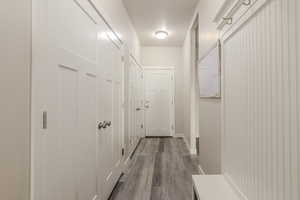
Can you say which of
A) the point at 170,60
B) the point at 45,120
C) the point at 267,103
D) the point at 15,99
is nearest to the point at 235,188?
the point at 267,103

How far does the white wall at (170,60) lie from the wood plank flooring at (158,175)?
157cm

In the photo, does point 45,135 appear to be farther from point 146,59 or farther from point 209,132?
point 146,59

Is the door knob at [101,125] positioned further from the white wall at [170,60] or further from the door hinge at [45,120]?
the white wall at [170,60]

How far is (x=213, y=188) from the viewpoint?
1.42 meters

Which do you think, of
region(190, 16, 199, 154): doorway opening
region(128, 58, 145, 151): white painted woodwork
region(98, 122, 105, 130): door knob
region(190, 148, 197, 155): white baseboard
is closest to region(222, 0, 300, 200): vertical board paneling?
region(98, 122, 105, 130): door knob

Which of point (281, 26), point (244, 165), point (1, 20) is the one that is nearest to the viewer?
point (1, 20)

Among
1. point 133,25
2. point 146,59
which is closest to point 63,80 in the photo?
point 133,25

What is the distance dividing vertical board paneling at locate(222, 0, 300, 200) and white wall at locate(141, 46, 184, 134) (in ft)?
14.7

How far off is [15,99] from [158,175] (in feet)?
8.15

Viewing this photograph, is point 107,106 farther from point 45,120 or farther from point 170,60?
point 170,60

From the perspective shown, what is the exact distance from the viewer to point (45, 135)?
1.00m

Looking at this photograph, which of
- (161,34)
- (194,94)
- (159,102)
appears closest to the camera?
(194,94)

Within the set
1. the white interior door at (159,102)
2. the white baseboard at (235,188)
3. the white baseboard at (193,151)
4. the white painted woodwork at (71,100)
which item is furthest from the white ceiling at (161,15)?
the white baseboard at (235,188)

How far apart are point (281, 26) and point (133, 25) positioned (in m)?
3.79
